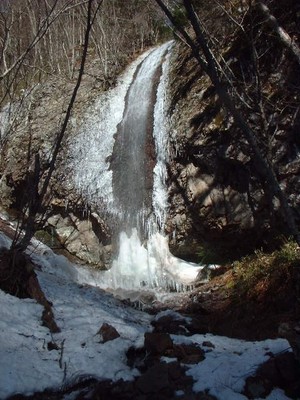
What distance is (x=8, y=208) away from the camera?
12492mm

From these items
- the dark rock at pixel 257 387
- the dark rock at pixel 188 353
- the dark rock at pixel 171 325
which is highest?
the dark rock at pixel 171 325

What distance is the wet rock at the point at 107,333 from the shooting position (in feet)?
13.4

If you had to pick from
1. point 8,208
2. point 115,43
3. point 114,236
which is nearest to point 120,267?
point 114,236

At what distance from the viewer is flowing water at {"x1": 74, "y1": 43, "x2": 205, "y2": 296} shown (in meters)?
9.59

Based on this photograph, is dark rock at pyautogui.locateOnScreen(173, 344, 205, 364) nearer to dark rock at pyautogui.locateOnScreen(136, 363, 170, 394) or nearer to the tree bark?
dark rock at pyautogui.locateOnScreen(136, 363, 170, 394)

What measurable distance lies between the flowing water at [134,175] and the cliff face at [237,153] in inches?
19.0

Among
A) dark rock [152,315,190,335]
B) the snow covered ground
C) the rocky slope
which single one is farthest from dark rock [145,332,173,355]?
A: the rocky slope

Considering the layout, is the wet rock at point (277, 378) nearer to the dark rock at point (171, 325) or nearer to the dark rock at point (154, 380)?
the dark rock at point (154, 380)

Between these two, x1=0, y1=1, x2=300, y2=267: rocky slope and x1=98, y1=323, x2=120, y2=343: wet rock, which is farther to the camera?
x1=0, y1=1, x2=300, y2=267: rocky slope

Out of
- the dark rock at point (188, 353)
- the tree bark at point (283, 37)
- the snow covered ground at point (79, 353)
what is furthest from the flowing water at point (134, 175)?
the dark rock at point (188, 353)

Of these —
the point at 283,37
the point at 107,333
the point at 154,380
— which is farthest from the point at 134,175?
the point at 154,380

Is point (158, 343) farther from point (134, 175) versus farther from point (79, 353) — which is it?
point (134, 175)

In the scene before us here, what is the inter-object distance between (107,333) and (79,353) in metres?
0.39

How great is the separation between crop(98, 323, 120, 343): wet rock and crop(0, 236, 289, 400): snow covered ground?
45 millimetres
